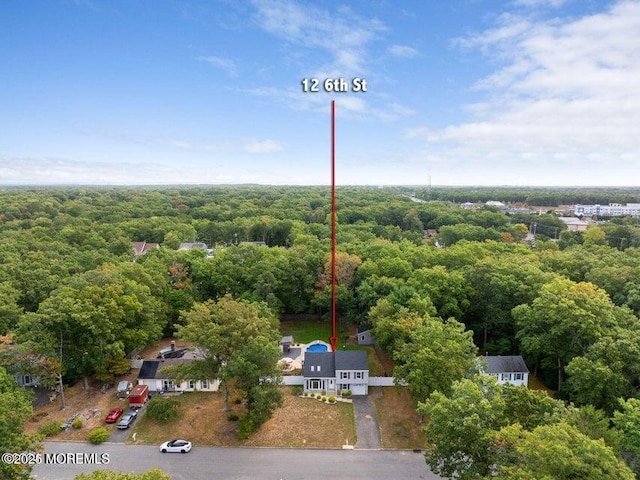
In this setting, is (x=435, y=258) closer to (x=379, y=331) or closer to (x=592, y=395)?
(x=379, y=331)

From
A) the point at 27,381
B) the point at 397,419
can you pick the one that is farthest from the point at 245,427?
the point at 27,381

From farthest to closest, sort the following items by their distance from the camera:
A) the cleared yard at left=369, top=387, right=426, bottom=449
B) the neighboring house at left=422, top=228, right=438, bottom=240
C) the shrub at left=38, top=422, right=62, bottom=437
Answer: the neighboring house at left=422, top=228, right=438, bottom=240 → the shrub at left=38, top=422, right=62, bottom=437 → the cleared yard at left=369, top=387, right=426, bottom=449

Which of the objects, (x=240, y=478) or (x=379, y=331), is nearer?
(x=240, y=478)

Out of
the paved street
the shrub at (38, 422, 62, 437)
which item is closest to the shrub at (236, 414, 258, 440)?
the paved street

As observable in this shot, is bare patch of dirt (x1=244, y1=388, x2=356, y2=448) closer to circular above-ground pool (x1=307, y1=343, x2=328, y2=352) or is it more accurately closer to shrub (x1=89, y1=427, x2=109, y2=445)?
circular above-ground pool (x1=307, y1=343, x2=328, y2=352)

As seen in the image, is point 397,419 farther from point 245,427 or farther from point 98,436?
point 98,436

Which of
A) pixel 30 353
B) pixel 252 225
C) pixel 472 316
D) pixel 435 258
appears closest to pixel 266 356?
pixel 30 353
